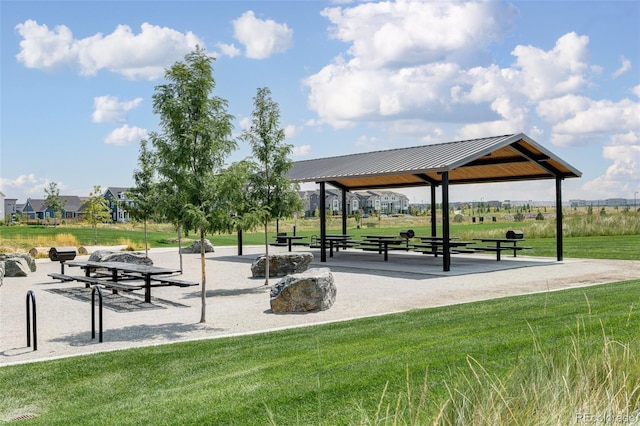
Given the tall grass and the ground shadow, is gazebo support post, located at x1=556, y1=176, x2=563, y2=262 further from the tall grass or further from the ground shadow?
the tall grass

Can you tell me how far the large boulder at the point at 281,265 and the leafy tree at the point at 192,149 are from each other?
6.69 metres

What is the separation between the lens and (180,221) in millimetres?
10117

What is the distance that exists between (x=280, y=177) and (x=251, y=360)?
916 cm

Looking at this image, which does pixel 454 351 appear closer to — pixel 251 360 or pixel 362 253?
pixel 251 360

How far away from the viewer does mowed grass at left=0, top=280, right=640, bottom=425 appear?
377 centimetres

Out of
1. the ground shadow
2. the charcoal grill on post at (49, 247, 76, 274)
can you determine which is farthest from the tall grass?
the charcoal grill on post at (49, 247, 76, 274)

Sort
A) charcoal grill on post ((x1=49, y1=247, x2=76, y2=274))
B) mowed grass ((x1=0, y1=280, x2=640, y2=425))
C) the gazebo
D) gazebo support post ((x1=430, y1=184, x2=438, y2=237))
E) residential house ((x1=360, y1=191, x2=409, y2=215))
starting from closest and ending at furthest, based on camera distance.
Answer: mowed grass ((x1=0, y1=280, x2=640, y2=425))
the gazebo
charcoal grill on post ((x1=49, y1=247, x2=76, y2=274))
gazebo support post ((x1=430, y1=184, x2=438, y2=237))
residential house ((x1=360, y1=191, x2=409, y2=215))

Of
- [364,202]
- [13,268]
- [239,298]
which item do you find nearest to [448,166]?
[239,298]

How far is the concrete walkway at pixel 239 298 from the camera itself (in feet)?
30.2

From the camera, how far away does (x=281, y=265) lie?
677 inches

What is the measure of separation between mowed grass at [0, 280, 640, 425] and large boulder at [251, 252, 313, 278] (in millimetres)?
8107

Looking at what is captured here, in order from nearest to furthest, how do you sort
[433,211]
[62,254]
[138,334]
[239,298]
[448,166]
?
[138,334] < [239,298] < [448,166] < [62,254] < [433,211]

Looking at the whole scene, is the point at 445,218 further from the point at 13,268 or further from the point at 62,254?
the point at 13,268

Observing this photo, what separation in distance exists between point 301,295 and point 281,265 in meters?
6.08
